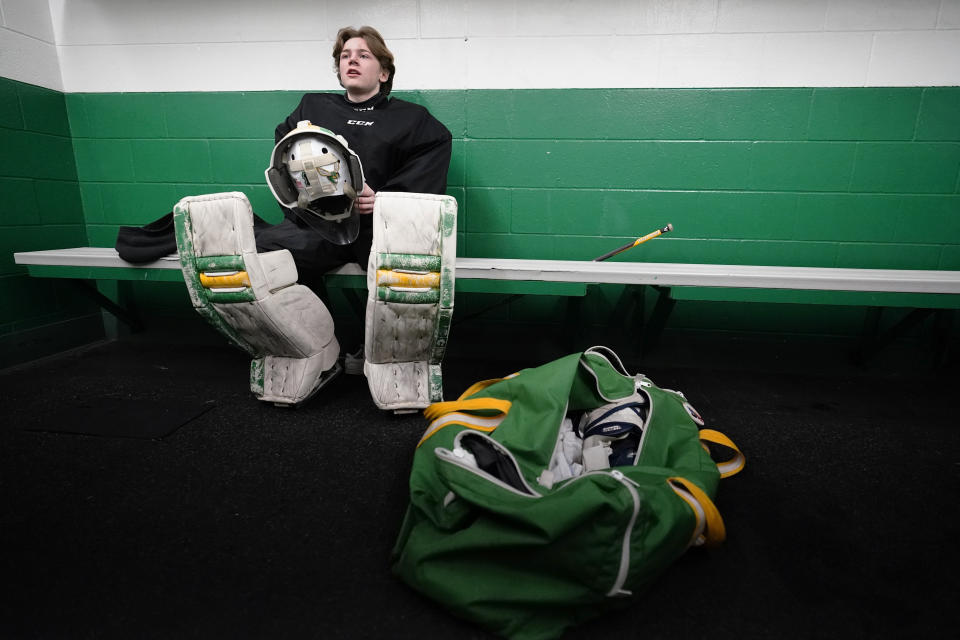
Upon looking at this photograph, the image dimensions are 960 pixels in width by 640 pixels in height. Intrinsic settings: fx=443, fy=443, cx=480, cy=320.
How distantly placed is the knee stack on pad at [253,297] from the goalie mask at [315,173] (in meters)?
0.15

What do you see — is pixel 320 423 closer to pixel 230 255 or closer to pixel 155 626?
pixel 230 255

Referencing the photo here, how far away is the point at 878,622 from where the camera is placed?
76 cm

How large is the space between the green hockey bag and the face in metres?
1.31

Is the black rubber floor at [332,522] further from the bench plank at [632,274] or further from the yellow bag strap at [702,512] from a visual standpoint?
the bench plank at [632,274]

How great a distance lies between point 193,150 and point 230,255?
115 centimetres

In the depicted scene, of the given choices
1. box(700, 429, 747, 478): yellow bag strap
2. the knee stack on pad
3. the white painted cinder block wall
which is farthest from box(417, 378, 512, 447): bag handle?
the white painted cinder block wall

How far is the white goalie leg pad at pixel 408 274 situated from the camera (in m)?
1.31

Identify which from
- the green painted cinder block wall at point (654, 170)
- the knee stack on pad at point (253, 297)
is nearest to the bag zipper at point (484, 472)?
the knee stack on pad at point (253, 297)

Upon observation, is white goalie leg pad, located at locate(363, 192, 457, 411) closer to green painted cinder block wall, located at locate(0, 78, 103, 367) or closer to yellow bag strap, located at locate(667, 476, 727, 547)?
yellow bag strap, located at locate(667, 476, 727, 547)

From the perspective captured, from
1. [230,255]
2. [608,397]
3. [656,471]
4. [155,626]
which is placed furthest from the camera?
[230,255]

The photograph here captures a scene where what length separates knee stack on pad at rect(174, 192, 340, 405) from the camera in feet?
4.34

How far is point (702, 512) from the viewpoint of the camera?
2.72 ft

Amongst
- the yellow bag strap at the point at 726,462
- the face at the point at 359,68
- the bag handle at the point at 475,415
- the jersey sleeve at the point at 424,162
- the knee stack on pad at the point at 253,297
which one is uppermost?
the face at the point at 359,68

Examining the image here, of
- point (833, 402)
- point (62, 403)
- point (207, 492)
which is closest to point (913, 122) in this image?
point (833, 402)
